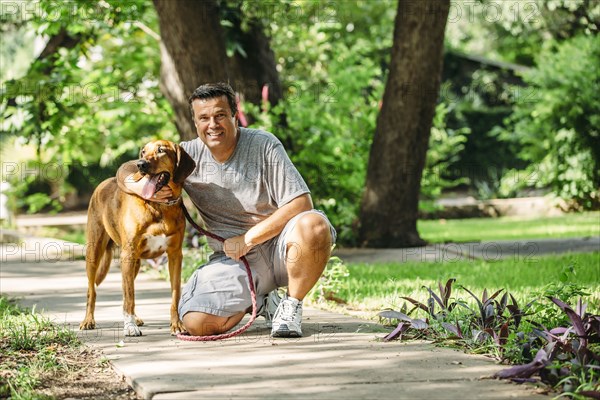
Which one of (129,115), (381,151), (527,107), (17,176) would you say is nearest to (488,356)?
(381,151)

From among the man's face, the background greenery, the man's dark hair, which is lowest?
the man's face

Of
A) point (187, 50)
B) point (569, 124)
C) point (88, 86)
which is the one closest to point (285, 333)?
point (187, 50)

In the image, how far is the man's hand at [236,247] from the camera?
17.9 feet

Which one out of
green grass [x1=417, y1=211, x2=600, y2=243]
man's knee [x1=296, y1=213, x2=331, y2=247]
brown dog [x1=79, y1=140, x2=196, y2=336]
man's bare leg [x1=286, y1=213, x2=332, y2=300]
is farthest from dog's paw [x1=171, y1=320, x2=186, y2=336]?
green grass [x1=417, y1=211, x2=600, y2=243]

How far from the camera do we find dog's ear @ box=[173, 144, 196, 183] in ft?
17.4

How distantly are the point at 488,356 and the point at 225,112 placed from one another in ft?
7.43

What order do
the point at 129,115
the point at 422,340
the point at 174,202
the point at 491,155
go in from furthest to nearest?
the point at 491,155, the point at 129,115, the point at 174,202, the point at 422,340

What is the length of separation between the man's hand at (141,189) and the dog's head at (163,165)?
4 cm

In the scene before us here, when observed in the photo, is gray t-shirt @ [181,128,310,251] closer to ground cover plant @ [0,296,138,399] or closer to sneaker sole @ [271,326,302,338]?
sneaker sole @ [271,326,302,338]

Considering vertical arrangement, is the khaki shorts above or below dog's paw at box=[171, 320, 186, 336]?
above

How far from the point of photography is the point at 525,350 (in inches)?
163

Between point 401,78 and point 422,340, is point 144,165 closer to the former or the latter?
point 422,340

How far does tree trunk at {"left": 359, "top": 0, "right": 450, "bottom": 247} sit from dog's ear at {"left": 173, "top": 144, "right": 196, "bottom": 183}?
5.99 m

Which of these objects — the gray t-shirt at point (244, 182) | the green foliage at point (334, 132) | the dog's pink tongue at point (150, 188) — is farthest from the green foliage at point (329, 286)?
the green foliage at point (334, 132)
